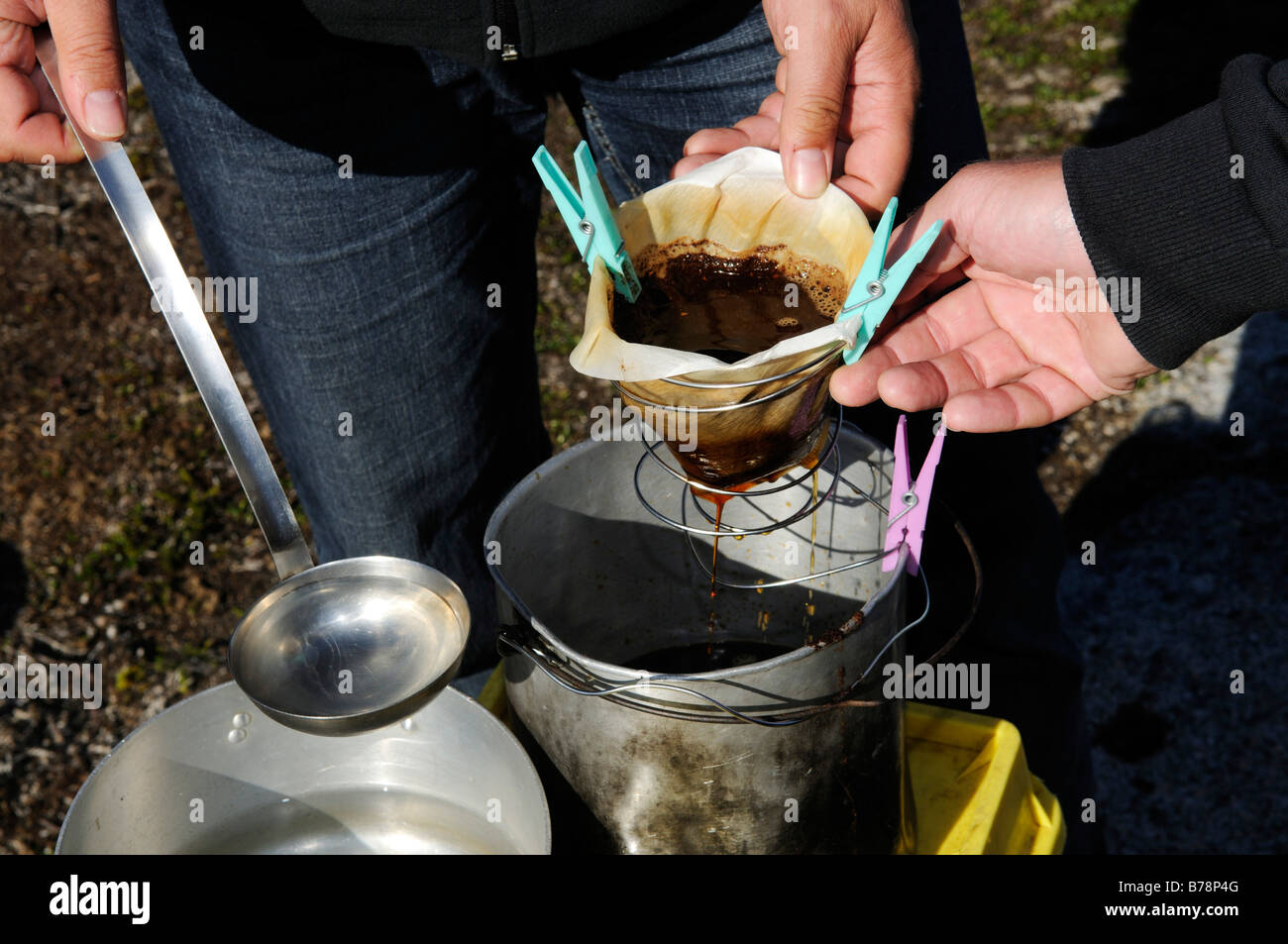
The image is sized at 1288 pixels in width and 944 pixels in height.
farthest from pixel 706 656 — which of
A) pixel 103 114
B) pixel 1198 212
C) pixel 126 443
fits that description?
pixel 126 443

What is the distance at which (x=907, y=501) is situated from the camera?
5.04ft

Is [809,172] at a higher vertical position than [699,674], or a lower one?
higher

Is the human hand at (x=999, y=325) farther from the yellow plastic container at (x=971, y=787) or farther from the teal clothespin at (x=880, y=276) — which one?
the yellow plastic container at (x=971, y=787)

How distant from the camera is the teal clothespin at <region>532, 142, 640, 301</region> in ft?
4.55

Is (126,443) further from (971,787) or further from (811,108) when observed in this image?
(971,787)

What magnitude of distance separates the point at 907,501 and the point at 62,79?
1.17 metres

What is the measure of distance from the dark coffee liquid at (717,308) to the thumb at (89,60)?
657 mm

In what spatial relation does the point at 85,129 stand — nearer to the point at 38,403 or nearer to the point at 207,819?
the point at 207,819

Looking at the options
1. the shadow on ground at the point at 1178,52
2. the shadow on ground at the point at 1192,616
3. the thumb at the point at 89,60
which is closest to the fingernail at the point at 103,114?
the thumb at the point at 89,60

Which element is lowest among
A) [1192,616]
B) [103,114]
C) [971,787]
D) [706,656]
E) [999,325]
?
[1192,616]

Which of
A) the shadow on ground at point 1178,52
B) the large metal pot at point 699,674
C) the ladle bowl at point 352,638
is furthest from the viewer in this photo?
the shadow on ground at point 1178,52

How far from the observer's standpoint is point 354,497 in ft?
6.77

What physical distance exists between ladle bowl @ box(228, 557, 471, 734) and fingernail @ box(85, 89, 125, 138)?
599 mm

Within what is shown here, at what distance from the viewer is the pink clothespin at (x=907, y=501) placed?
59.5 inches
